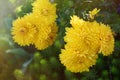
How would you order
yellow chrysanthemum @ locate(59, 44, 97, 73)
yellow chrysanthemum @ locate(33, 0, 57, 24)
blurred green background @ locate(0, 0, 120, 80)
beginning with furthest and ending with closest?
yellow chrysanthemum @ locate(33, 0, 57, 24)
blurred green background @ locate(0, 0, 120, 80)
yellow chrysanthemum @ locate(59, 44, 97, 73)

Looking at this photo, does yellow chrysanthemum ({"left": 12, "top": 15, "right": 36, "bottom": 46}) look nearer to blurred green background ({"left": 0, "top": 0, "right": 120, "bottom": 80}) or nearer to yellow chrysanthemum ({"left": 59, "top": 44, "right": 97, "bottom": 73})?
blurred green background ({"left": 0, "top": 0, "right": 120, "bottom": 80})

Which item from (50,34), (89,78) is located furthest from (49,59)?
(89,78)

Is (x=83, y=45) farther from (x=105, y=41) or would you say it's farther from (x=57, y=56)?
(x=57, y=56)

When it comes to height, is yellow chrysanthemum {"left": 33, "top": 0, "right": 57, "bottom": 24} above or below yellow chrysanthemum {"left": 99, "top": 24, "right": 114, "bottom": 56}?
above

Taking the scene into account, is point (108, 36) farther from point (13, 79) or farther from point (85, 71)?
point (13, 79)

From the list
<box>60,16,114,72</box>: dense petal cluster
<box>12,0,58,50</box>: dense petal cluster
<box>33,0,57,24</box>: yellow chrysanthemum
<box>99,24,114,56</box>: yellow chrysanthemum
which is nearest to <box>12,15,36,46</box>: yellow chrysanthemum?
<box>12,0,58,50</box>: dense petal cluster

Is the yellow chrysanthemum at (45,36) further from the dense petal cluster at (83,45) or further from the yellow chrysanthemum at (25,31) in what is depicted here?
the dense petal cluster at (83,45)

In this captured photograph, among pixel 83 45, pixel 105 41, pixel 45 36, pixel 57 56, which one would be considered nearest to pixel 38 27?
pixel 45 36
